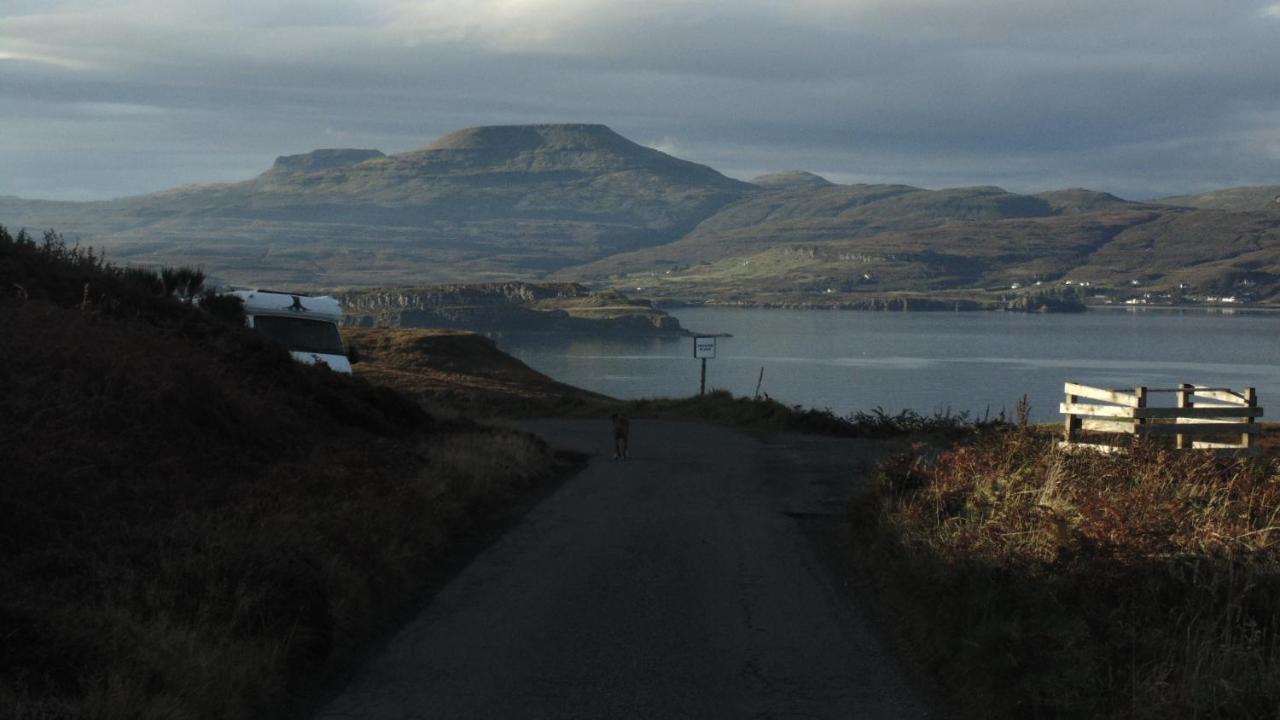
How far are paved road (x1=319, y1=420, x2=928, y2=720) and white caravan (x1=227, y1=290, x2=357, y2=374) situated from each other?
35.1 ft

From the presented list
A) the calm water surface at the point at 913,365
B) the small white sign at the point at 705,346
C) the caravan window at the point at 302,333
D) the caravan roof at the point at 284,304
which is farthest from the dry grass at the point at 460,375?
the calm water surface at the point at 913,365

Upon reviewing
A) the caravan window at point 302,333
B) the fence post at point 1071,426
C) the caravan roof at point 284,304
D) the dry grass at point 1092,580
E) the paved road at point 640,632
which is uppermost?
the caravan roof at point 284,304

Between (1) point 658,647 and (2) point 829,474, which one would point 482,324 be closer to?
(2) point 829,474

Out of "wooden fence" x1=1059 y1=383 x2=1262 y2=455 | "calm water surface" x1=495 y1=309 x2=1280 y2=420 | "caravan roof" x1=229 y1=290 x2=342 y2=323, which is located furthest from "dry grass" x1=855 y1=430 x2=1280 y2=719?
"calm water surface" x1=495 y1=309 x2=1280 y2=420

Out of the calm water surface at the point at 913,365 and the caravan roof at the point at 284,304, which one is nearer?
the caravan roof at the point at 284,304

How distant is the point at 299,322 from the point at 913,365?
116 metres

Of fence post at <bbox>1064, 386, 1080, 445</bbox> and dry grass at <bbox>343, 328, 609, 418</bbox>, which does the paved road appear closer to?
fence post at <bbox>1064, 386, 1080, 445</bbox>

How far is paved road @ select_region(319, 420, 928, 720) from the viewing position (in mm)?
7844

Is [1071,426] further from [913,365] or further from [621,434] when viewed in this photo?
[913,365]

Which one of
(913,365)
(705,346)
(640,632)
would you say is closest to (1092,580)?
(640,632)

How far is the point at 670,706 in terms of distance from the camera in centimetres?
777

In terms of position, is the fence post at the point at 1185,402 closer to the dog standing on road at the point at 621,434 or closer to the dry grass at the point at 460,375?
the dog standing on road at the point at 621,434

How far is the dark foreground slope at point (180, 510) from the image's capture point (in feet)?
24.2

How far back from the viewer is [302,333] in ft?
86.1
